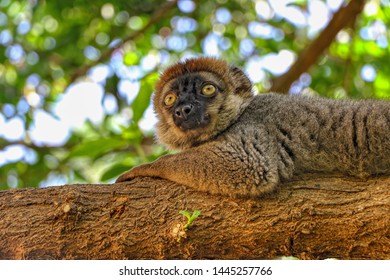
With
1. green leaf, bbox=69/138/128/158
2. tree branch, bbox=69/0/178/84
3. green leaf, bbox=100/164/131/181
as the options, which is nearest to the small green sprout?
green leaf, bbox=100/164/131/181

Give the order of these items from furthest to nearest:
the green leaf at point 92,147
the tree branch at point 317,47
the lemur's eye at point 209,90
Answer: the tree branch at point 317,47
the green leaf at point 92,147
the lemur's eye at point 209,90

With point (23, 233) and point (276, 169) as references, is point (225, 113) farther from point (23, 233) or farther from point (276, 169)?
point (23, 233)

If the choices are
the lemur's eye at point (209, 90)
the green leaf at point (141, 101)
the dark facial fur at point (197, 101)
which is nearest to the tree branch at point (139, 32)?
the dark facial fur at point (197, 101)

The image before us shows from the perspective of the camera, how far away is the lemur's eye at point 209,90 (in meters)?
7.02

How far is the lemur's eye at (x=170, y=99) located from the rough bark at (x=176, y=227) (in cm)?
198

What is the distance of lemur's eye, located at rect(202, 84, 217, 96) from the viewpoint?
7023mm

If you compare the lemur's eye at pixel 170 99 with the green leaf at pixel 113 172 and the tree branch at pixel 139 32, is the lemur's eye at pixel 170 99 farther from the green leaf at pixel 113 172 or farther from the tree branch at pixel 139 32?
the tree branch at pixel 139 32

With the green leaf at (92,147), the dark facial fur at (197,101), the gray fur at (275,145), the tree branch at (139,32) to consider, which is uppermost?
the tree branch at (139,32)

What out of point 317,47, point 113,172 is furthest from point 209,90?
point 317,47

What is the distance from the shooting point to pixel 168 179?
581cm

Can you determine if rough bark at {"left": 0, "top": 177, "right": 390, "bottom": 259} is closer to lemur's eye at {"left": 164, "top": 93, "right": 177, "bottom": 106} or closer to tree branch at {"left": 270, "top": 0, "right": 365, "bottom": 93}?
lemur's eye at {"left": 164, "top": 93, "right": 177, "bottom": 106}

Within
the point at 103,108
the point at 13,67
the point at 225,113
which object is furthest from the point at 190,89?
the point at 13,67

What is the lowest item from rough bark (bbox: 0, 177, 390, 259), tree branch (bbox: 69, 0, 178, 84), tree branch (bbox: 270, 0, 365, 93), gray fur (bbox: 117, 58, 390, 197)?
rough bark (bbox: 0, 177, 390, 259)

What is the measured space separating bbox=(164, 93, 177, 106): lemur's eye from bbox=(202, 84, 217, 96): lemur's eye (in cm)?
37
